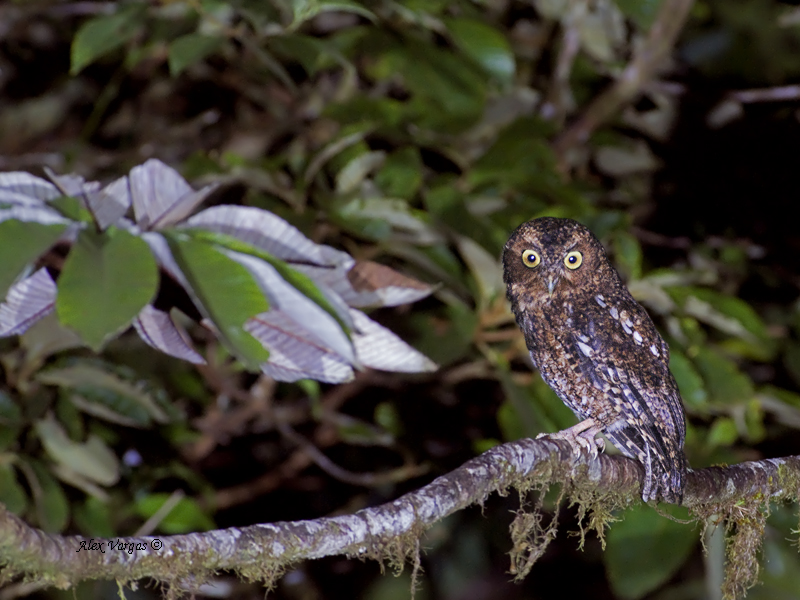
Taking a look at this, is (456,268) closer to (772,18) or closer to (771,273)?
(771,273)

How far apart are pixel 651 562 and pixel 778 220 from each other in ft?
7.74

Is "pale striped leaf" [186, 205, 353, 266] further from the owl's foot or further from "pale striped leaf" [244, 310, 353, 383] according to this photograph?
the owl's foot

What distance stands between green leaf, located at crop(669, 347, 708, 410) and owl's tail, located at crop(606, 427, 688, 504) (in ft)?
2.19

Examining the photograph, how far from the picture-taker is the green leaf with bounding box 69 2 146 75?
243 centimetres

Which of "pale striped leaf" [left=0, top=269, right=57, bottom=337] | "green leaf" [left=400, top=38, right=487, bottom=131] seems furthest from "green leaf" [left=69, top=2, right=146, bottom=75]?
"pale striped leaf" [left=0, top=269, right=57, bottom=337]

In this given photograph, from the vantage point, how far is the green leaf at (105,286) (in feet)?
4.18

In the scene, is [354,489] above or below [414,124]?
below

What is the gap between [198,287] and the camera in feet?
4.77

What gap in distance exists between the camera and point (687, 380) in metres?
2.49

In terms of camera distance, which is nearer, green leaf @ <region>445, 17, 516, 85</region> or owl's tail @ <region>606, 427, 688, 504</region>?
owl's tail @ <region>606, 427, 688, 504</region>

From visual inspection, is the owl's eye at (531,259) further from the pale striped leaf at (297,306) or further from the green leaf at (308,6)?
the green leaf at (308,6)

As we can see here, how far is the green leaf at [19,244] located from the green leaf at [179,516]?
4.76ft

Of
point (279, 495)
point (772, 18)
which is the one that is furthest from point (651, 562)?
point (772, 18)

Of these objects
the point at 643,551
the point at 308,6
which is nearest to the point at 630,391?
the point at 643,551
